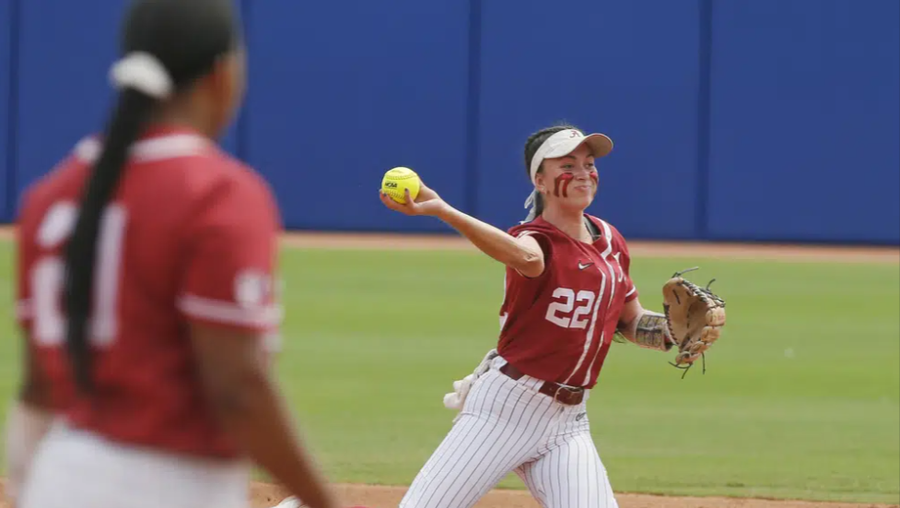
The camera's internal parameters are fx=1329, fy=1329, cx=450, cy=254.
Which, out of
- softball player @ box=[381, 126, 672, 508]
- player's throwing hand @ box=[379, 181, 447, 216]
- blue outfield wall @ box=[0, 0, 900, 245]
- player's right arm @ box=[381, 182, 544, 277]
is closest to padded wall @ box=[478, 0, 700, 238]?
blue outfield wall @ box=[0, 0, 900, 245]

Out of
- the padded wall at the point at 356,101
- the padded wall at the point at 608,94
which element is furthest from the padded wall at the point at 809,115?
the padded wall at the point at 356,101

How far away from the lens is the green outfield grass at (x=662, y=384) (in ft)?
22.4

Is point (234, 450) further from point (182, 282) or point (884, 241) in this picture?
point (884, 241)

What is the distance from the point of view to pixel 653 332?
4.75m

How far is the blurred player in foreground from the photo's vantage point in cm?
192

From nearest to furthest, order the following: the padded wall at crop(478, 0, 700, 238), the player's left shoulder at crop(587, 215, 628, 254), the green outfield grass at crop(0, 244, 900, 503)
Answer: the player's left shoulder at crop(587, 215, 628, 254)
the green outfield grass at crop(0, 244, 900, 503)
the padded wall at crop(478, 0, 700, 238)

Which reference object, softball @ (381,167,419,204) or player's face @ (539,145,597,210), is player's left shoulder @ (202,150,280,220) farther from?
player's face @ (539,145,597,210)

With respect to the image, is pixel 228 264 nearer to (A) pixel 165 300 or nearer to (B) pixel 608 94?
(A) pixel 165 300

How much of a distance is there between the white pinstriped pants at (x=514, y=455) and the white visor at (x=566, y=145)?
2.49 ft

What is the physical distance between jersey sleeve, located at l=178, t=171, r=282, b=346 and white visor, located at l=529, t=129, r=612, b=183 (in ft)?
8.75

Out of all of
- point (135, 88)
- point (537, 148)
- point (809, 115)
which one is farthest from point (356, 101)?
point (135, 88)

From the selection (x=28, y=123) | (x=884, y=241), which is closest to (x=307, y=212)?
(x=28, y=123)

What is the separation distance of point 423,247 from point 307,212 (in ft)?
8.76

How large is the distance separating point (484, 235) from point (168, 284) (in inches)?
89.4
